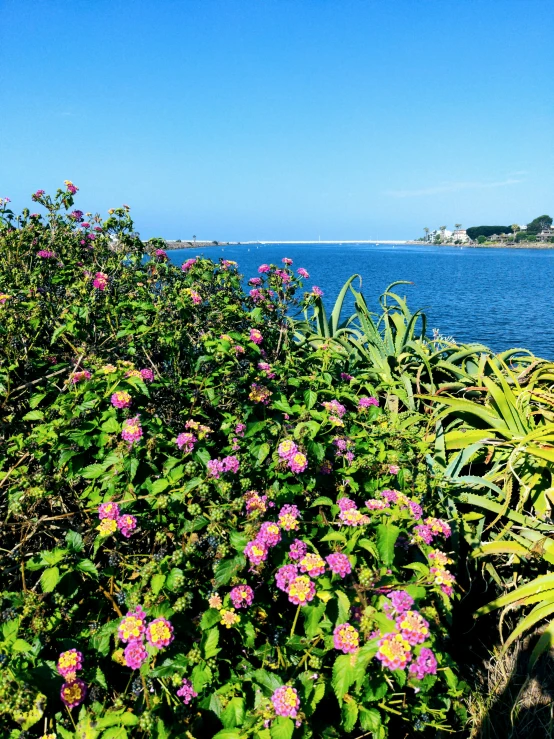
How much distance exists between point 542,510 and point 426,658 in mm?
1694

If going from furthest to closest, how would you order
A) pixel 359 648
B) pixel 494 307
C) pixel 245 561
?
1. pixel 494 307
2. pixel 245 561
3. pixel 359 648

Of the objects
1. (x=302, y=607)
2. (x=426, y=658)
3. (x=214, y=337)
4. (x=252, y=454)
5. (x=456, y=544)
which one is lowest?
(x=456, y=544)

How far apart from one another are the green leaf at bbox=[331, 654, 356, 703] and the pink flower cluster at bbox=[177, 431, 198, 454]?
91cm

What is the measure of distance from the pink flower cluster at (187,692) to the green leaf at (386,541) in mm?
704

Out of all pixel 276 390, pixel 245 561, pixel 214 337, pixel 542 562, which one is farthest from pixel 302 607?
pixel 542 562

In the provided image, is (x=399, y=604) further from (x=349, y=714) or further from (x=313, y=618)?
(x=349, y=714)

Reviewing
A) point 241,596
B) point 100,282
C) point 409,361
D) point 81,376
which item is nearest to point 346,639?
point 241,596

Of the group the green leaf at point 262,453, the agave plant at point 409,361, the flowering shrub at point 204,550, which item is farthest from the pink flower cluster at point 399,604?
the agave plant at point 409,361

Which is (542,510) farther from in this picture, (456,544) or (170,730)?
(170,730)

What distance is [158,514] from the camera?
1.75 meters

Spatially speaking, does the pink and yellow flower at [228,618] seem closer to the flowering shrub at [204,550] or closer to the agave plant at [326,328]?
the flowering shrub at [204,550]

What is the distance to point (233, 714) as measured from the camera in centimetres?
140

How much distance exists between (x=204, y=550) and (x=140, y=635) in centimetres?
39

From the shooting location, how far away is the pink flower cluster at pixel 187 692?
1.39 meters
